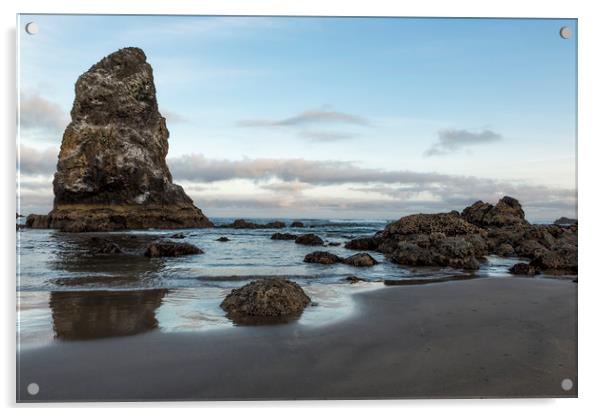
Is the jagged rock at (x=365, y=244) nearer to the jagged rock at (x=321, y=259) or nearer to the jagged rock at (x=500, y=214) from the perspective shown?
the jagged rock at (x=321, y=259)

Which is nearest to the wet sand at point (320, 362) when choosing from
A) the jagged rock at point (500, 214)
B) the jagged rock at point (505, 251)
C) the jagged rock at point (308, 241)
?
the jagged rock at point (505, 251)

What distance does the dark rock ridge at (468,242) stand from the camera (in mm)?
7852

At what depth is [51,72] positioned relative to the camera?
489cm

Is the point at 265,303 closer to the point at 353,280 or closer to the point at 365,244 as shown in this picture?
the point at 353,280

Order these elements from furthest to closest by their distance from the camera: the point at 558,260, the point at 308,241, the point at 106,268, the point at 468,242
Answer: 1. the point at 308,241
2. the point at 468,242
3. the point at 106,268
4. the point at 558,260

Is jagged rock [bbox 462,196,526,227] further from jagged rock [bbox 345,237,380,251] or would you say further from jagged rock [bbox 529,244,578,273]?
jagged rock [bbox 529,244,578,273]

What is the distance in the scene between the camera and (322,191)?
635 centimetres

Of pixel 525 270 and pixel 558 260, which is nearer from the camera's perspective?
pixel 558 260

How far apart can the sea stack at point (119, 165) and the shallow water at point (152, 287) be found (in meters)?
20.4

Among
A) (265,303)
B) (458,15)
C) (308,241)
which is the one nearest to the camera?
(458,15)

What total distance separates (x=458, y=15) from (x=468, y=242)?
6767 millimetres

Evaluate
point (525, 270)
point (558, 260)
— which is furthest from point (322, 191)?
point (558, 260)

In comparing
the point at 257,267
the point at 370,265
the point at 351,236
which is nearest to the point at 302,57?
the point at 257,267

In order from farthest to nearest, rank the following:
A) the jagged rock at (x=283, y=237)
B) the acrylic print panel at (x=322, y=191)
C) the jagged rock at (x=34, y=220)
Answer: the jagged rock at (x=283, y=237)
the jagged rock at (x=34, y=220)
the acrylic print panel at (x=322, y=191)
